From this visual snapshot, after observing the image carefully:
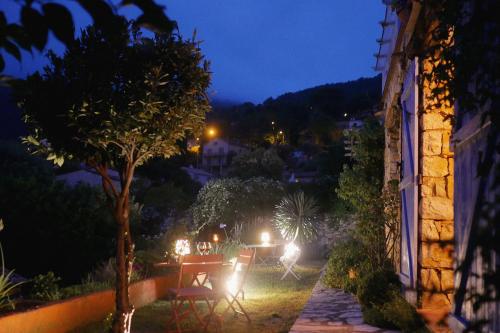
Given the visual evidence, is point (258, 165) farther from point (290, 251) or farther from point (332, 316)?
point (332, 316)

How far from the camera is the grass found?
669 cm

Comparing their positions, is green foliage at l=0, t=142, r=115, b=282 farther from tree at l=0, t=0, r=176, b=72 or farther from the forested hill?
the forested hill

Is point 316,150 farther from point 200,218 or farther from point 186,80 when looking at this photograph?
point 186,80

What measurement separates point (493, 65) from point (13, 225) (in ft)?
34.1

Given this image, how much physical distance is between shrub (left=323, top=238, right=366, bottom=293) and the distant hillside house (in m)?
41.9

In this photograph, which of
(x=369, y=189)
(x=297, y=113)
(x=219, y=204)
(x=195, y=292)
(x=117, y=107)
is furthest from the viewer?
(x=297, y=113)

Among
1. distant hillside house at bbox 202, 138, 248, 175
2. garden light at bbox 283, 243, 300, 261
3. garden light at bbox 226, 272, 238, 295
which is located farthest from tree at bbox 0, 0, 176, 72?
distant hillside house at bbox 202, 138, 248, 175

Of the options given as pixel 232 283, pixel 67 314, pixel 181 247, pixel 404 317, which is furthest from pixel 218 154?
pixel 404 317

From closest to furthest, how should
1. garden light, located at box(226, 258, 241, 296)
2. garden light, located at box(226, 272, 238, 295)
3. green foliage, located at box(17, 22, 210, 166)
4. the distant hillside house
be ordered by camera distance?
green foliage, located at box(17, 22, 210, 166), garden light, located at box(226, 258, 241, 296), garden light, located at box(226, 272, 238, 295), the distant hillside house

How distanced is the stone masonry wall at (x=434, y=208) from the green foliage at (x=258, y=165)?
26073 millimetres

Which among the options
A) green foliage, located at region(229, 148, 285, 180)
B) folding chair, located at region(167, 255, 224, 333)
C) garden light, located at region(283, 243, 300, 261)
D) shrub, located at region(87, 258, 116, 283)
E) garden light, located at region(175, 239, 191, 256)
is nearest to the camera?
folding chair, located at region(167, 255, 224, 333)

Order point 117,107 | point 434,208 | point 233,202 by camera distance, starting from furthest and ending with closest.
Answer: point 233,202
point 434,208
point 117,107

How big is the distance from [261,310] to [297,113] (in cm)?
4890

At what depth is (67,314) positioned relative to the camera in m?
5.95
